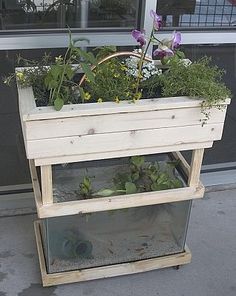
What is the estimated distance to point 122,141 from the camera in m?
1.49

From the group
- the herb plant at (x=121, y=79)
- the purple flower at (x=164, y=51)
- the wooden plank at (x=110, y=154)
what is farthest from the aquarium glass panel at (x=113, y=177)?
the purple flower at (x=164, y=51)

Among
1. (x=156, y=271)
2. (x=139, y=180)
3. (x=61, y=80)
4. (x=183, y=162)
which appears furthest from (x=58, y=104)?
(x=156, y=271)

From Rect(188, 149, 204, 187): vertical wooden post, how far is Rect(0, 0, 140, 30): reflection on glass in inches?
26.7

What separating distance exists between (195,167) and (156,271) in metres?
0.51

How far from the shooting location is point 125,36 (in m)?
1.97

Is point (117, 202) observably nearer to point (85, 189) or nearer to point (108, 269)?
point (85, 189)

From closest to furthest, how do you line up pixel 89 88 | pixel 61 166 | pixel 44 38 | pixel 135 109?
pixel 135 109, pixel 89 88, pixel 61 166, pixel 44 38

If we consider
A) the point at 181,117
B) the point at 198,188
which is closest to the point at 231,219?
the point at 198,188

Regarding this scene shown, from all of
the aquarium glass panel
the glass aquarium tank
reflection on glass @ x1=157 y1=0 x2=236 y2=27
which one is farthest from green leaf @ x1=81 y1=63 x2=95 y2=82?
reflection on glass @ x1=157 y1=0 x2=236 y2=27

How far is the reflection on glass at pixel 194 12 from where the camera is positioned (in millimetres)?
1981

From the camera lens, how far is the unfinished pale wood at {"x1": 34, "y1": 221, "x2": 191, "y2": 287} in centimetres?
175

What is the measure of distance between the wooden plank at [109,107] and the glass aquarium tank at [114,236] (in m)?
0.47

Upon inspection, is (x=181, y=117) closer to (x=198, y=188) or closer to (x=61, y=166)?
(x=198, y=188)

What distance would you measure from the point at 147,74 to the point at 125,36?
0.45 m
